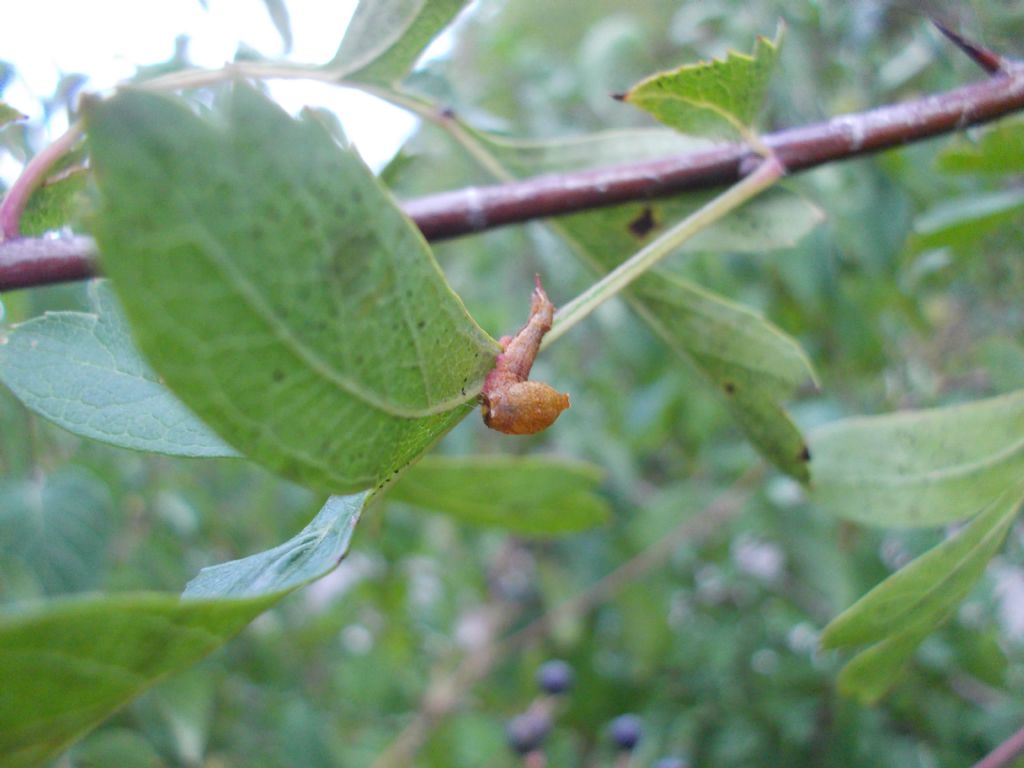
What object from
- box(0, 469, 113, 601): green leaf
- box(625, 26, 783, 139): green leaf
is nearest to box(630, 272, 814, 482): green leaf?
box(625, 26, 783, 139): green leaf

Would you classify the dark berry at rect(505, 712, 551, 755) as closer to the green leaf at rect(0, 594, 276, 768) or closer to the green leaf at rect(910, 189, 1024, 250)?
the green leaf at rect(910, 189, 1024, 250)

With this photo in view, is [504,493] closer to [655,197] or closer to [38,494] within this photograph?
[655,197]

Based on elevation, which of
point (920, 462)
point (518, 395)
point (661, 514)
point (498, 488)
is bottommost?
point (661, 514)

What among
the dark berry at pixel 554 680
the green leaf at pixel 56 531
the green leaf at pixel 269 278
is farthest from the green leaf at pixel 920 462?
the dark berry at pixel 554 680

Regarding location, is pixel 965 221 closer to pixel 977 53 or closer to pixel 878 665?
pixel 977 53

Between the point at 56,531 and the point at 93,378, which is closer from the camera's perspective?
the point at 93,378

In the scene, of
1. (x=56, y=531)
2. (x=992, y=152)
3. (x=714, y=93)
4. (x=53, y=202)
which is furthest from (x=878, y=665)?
(x=56, y=531)

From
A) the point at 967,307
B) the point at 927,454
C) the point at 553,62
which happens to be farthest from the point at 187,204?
the point at 553,62

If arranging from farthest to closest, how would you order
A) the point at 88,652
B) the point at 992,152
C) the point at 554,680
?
the point at 554,680 < the point at 992,152 < the point at 88,652

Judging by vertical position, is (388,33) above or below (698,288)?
above
